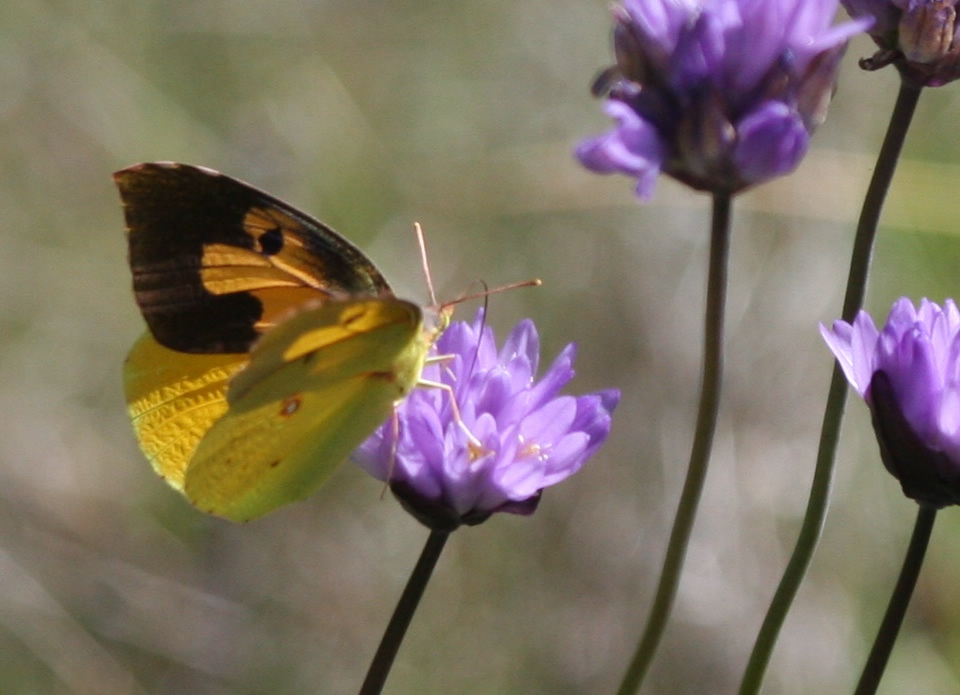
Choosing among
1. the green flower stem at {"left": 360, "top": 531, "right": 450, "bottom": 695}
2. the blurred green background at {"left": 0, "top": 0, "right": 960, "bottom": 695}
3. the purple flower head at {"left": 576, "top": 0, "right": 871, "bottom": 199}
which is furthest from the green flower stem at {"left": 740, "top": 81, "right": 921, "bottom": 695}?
the blurred green background at {"left": 0, "top": 0, "right": 960, "bottom": 695}

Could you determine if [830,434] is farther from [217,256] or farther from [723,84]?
[217,256]

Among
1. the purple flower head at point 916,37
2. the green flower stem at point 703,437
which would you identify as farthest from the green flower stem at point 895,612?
the purple flower head at point 916,37

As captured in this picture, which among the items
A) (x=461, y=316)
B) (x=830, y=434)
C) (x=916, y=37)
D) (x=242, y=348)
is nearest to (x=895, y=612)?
(x=830, y=434)

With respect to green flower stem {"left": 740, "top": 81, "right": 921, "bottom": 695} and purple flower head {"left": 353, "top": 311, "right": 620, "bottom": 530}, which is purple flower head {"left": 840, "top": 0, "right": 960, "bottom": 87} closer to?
green flower stem {"left": 740, "top": 81, "right": 921, "bottom": 695}

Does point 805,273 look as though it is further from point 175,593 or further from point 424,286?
point 175,593

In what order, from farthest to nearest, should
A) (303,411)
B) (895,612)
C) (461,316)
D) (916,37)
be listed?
(461,316), (303,411), (916,37), (895,612)
